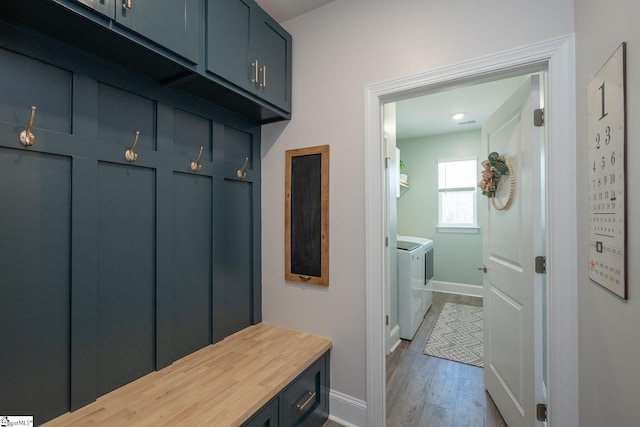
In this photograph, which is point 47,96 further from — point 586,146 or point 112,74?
point 586,146

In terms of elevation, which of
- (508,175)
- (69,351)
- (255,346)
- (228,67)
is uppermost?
(228,67)

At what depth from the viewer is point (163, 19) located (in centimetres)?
117

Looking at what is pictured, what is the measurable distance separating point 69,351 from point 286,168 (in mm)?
1482

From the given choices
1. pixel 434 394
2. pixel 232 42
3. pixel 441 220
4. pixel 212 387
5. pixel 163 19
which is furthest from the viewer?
pixel 441 220

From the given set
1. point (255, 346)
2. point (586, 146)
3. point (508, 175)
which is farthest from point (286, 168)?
point (586, 146)

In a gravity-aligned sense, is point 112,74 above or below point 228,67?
below

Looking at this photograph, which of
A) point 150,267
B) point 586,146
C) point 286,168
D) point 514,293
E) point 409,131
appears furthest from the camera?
point 409,131

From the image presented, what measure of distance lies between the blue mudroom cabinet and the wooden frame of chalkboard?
0.45 m

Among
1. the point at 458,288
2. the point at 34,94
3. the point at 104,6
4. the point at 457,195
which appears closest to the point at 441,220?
the point at 457,195

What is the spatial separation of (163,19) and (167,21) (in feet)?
0.06

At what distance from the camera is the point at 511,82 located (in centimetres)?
293

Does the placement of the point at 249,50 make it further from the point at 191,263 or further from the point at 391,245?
the point at 391,245

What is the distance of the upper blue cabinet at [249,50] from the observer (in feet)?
4.62

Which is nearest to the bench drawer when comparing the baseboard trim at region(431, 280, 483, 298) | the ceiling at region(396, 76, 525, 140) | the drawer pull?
the drawer pull
